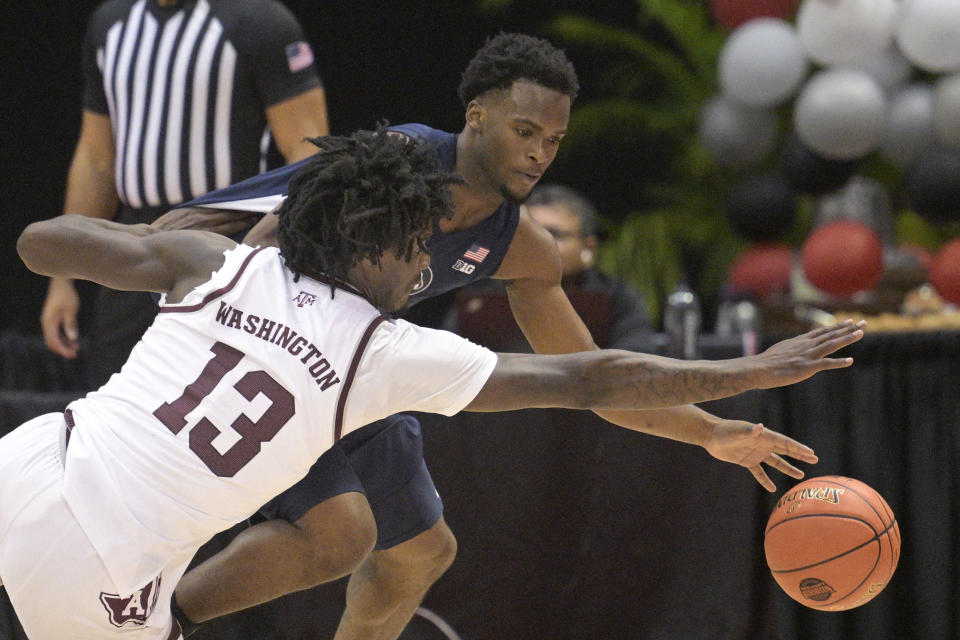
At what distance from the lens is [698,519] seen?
11.8 feet

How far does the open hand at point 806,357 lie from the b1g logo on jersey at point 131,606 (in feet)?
4.11

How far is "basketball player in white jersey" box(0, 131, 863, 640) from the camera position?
2215mm

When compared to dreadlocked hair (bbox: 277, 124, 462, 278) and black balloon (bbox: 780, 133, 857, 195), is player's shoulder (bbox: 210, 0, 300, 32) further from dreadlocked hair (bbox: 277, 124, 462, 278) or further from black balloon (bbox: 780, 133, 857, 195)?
black balloon (bbox: 780, 133, 857, 195)

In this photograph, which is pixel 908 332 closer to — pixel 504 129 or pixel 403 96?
pixel 504 129

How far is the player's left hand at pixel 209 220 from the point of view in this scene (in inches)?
109

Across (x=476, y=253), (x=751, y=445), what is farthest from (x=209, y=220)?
(x=751, y=445)

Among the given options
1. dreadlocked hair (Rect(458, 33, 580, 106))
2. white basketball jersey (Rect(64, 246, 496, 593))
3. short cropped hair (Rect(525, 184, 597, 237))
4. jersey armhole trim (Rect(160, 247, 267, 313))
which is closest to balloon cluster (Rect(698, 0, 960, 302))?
short cropped hair (Rect(525, 184, 597, 237))

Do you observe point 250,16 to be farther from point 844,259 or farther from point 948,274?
point 948,274

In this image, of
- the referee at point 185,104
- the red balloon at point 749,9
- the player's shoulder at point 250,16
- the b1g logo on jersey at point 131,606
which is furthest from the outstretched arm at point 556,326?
the red balloon at point 749,9

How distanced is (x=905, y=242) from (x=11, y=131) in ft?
19.1

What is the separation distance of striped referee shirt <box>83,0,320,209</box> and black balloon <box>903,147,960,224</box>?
13.6ft

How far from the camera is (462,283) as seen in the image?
9.98 ft

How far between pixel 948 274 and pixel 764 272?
1.20m

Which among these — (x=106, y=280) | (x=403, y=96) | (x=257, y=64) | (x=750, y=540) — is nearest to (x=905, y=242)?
(x=403, y=96)
